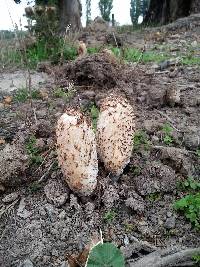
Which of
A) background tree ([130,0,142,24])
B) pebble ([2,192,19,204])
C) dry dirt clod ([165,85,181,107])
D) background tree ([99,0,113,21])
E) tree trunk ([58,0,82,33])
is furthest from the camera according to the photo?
background tree ([99,0,113,21])

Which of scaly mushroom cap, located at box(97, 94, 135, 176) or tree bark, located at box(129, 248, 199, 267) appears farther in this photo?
scaly mushroom cap, located at box(97, 94, 135, 176)

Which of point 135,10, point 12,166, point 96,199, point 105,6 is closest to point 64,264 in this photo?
point 96,199

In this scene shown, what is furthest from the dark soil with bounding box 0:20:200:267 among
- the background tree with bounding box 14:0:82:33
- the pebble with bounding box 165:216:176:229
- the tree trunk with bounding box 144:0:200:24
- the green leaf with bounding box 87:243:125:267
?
the tree trunk with bounding box 144:0:200:24

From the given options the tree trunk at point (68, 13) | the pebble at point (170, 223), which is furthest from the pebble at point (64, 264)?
Result: the tree trunk at point (68, 13)

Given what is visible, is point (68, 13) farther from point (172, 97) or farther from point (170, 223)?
point (170, 223)

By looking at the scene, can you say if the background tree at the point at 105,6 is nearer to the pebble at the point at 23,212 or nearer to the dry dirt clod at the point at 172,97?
the dry dirt clod at the point at 172,97

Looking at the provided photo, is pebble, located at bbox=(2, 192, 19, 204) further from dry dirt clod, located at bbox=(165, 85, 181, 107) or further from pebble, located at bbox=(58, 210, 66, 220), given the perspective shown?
dry dirt clod, located at bbox=(165, 85, 181, 107)

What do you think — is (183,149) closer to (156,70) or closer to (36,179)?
(36,179)

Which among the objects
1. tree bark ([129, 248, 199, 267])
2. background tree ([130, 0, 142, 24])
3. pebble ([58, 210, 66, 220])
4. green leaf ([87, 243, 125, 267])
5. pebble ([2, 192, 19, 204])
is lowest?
background tree ([130, 0, 142, 24])
